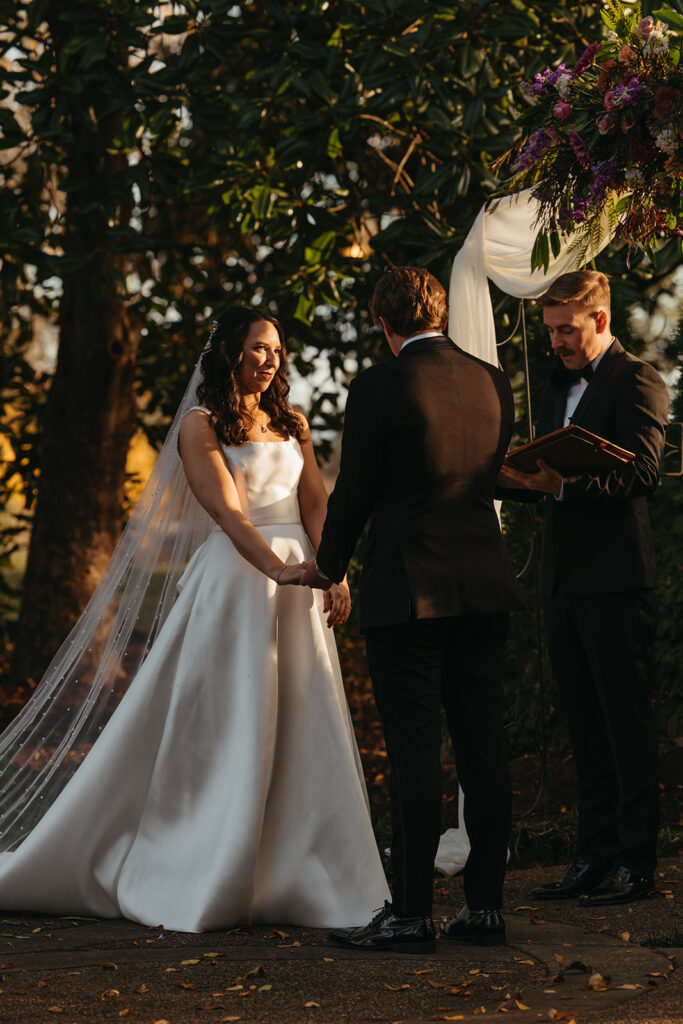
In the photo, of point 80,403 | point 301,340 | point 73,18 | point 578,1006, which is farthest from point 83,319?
point 578,1006

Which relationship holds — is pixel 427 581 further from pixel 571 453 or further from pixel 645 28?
pixel 645 28

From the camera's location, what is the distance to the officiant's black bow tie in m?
4.13

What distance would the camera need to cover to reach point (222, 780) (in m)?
3.95

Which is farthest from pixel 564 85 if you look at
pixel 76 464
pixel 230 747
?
pixel 76 464

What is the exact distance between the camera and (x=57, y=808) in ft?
13.2

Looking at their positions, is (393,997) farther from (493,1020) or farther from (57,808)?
(57,808)

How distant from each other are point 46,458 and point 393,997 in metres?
6.19

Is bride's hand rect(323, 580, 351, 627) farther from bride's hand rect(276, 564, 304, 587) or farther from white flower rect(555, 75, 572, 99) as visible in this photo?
white flower rect(555, 75, 572, 99)

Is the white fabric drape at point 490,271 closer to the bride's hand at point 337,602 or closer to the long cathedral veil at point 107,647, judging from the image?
the long cathedral veil at point 107,647

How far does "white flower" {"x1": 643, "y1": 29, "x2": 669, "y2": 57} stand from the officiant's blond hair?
A: 70 cm

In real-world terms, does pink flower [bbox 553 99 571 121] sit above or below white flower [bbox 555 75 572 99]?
below

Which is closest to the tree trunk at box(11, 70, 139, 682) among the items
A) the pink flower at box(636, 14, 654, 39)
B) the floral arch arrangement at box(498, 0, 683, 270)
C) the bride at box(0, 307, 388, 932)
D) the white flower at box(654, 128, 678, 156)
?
the bride at box(0, 307, 388, 932)

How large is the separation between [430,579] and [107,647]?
5.04 ft

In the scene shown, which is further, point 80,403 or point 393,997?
point 80,403
